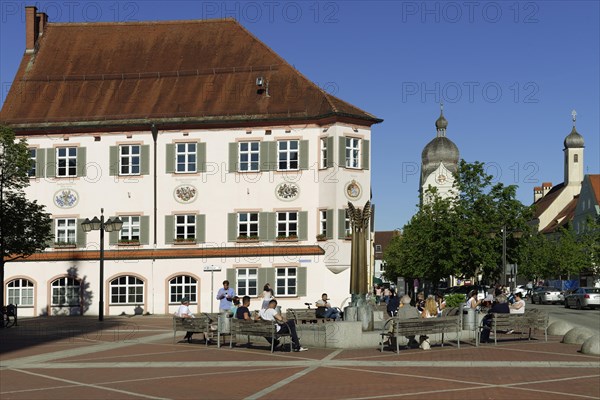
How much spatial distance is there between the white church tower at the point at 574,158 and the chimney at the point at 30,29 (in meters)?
113

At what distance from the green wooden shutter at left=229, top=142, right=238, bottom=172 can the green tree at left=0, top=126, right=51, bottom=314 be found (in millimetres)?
11574

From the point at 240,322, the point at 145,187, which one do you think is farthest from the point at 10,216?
the point at 240,322

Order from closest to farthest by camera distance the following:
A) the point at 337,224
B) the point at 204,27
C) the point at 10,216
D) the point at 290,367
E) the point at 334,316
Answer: the point at 290,367
the point at 334,316
the point at 10,216
the point at 337,224
the point at 204,27

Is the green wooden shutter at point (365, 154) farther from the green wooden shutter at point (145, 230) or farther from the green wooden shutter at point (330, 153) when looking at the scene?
the green wooden shutter at point (145, 230)

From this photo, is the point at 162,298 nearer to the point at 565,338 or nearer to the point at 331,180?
the point at 331,180

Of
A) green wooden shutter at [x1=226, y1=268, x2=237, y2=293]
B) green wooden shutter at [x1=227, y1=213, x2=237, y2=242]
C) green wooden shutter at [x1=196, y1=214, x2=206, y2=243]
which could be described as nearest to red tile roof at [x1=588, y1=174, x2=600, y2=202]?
green wooden shutter at [x1=227, y1=213, x2=237, y2=242]

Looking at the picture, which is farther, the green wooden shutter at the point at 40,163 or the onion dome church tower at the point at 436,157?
the onion dome church tower at the point at 436,157

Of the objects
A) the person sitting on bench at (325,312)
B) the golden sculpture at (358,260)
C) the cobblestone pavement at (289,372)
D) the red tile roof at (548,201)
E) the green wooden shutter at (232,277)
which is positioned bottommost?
the cobblestone pavement at (289,372)

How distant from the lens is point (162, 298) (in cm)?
4653

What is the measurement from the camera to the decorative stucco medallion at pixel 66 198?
47.6 meters

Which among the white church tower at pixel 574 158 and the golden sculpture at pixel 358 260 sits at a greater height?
the white church tower at pixel 574 158

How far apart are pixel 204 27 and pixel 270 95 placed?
7.19m

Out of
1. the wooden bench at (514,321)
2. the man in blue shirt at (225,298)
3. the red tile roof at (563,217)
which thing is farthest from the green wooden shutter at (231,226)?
the red tile roof at (563,217)

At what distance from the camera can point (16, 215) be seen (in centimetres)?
3506
